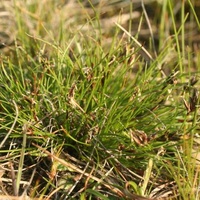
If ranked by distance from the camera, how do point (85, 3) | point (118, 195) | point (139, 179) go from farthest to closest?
point (85, 3)
point (139, 179)
point (118, 195)

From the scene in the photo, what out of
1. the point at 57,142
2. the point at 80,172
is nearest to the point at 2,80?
the point at 57,142

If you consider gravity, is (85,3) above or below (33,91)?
below

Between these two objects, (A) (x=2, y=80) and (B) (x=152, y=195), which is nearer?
(B) (x=152, y=195)

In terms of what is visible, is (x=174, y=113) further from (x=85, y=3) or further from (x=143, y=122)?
(x=85, y=3)

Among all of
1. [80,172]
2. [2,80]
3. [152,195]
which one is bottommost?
[152,195]

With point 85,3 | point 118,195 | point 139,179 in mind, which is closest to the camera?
point 118,195

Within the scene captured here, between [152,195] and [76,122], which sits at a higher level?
[76,122]

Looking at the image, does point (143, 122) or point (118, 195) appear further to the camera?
point (143, 122)

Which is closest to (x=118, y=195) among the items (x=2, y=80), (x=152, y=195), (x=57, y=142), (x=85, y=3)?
(x=152, y=195)

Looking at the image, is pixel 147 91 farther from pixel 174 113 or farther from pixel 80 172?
pixel 80 172
